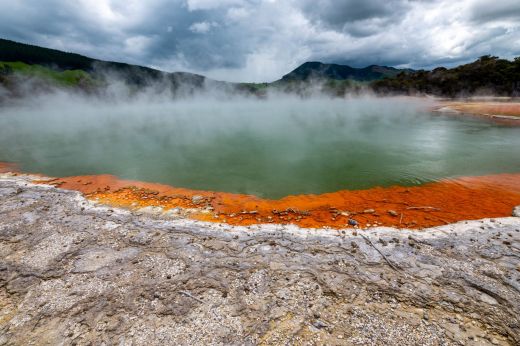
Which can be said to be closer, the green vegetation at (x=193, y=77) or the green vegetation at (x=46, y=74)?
the green vegetation at (x=193, y=77)

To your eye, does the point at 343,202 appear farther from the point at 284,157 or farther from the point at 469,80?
the point at 469,80

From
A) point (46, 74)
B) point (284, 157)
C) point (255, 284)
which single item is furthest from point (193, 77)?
point (255, 284)

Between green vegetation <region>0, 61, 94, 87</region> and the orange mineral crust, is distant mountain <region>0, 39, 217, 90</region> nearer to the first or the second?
green vegetation <region>0, 61, 94, 87</region>

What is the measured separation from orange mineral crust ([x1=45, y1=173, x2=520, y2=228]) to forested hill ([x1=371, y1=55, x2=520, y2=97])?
66.7m

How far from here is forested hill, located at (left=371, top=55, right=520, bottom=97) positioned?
55781 millimetres

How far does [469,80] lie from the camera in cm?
6412

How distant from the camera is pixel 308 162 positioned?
1530 centimetres

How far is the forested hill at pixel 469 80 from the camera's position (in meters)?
55.8

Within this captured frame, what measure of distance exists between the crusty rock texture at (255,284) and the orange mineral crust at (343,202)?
0.82 meters

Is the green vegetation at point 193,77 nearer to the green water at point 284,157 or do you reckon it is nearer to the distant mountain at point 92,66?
the distant mountain at point 92,66

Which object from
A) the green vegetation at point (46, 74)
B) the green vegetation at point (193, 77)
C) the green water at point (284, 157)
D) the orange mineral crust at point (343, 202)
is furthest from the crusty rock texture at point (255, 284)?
the green vegetation at point (46, 74)

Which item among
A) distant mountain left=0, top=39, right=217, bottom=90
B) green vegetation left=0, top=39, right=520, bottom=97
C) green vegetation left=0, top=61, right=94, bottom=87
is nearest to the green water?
green vegetation left=0, top=39, right=520, bottom=97

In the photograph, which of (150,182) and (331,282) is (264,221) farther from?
(150,182)

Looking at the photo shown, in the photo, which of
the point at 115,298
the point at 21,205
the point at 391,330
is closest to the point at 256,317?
the point at 391,330
